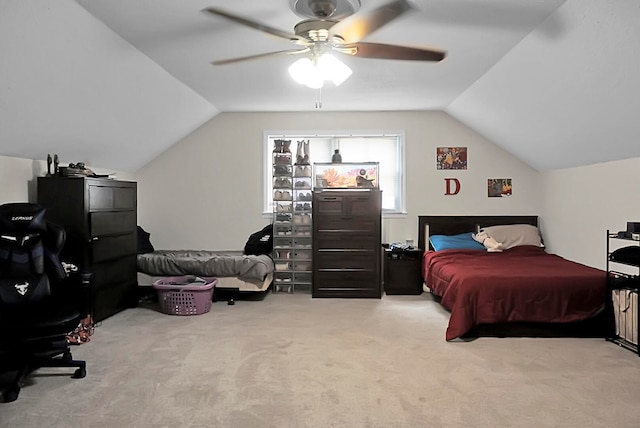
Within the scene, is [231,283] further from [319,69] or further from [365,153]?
[319,69]

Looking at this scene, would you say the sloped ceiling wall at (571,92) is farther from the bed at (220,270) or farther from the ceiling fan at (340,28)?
the bed at (220,270)

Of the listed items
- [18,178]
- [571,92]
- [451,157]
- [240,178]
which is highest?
[571,92]

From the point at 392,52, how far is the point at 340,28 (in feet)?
1.19

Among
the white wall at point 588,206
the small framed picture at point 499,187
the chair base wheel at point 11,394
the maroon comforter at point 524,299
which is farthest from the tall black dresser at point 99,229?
the white wall at point 588,206

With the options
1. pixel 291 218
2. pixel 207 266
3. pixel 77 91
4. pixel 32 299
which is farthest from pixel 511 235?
pixel 32 299

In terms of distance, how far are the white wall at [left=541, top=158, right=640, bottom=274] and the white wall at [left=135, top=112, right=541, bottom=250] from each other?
80 cm

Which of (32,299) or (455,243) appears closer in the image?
(32,299)

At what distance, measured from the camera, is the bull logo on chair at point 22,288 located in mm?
3289

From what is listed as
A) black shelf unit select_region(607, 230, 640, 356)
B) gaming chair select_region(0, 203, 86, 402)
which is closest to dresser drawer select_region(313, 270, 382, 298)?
black shelf unit select_region(607, 230, 640, 356)

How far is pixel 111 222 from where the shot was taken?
15.4 ft

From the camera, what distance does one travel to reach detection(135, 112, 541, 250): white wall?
248 inches

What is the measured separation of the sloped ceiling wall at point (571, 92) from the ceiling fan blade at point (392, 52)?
837mm

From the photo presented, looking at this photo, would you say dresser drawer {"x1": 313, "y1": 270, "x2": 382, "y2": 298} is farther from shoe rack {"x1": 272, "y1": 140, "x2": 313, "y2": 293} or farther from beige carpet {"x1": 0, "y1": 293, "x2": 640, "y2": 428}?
beige carpet {"x1": 0, "y1": 293, "x2": 640, "y2": 428}

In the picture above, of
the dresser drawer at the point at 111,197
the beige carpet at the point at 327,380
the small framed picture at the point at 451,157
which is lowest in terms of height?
the beige carpet at the point at 327,380
